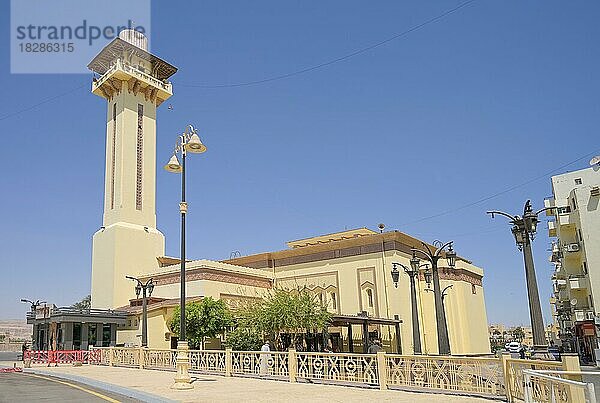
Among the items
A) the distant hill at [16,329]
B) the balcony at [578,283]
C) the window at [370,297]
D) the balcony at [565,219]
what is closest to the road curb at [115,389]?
the window at [370,297]

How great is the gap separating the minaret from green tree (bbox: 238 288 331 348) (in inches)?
690

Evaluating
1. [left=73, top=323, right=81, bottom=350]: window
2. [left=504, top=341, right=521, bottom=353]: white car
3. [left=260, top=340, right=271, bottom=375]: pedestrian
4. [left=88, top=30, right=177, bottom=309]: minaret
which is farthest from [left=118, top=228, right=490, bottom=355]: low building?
[left=260, top=340, right=271, bottom=375]: pedestrian

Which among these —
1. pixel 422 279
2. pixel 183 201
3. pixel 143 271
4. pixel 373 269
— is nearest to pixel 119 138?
pixel 143 271

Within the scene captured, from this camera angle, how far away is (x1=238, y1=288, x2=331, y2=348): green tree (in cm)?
2617

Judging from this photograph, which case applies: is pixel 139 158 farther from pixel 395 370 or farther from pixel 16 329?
pixel 16 329

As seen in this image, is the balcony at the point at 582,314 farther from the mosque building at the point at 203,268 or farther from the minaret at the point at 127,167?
the minaret at the point at 127,167

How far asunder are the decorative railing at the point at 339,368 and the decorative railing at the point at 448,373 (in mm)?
530

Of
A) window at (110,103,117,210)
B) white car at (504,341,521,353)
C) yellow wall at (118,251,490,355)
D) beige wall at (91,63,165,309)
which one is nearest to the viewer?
white car at (504,341,521,353)

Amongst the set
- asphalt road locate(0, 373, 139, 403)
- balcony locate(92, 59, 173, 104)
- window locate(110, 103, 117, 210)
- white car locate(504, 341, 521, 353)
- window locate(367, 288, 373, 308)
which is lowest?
white car locate(504, 341, 521, 353)

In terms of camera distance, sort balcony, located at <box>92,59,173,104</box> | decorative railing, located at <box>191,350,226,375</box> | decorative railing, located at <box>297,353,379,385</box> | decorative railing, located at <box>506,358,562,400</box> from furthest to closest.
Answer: balcony, located at <box>92,59,173,104</box>
decorative railing, located at <box>191,350,226,375</box>
decorative railing, located at <box>297,353,379,385</box>
decorative railing, located at <box>506,358,562,400</box>

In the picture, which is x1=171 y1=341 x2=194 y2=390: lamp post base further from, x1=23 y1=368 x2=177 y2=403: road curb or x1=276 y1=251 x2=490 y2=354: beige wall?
x1=276 y1=251 x2=490 y2=354: beige wall

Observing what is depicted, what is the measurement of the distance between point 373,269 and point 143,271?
17.7 meters

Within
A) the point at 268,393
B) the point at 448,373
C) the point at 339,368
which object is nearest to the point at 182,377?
the point at 268,393

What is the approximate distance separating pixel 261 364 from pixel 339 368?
333cm
